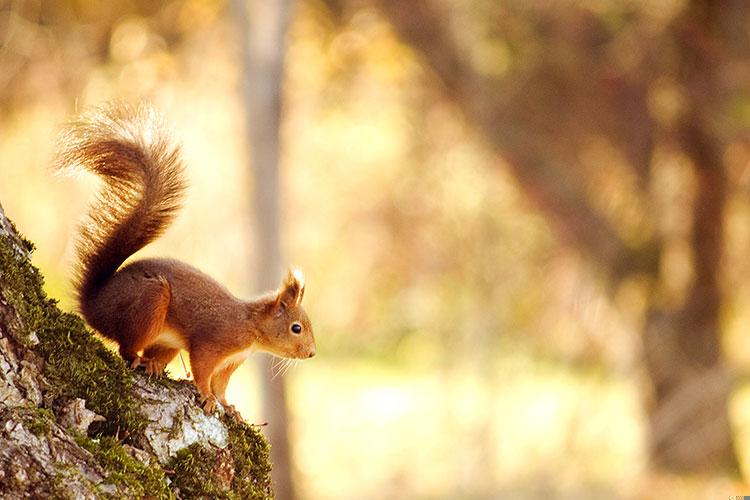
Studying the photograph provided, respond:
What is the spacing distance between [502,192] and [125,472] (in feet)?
18.7

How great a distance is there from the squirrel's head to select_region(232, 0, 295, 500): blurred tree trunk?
3413 millimetres

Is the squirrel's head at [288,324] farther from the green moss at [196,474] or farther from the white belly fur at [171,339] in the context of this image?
the green moss at [196,474]

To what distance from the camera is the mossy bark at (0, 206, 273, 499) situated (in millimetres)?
1328

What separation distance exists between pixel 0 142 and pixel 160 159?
4693 mm

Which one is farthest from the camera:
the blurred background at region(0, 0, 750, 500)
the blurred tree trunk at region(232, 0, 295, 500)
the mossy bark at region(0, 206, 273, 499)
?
the blurred background at region(0, 0, 750, 500)

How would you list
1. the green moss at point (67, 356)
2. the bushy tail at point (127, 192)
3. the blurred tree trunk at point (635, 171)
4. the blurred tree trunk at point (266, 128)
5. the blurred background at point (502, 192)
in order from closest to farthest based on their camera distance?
the green moss at point (67, 356) < the bushy tail at point (127, 192) < the blurred tree trunk at point (266, 128) < the blurred background at point (502, 192) < the blurred tree trunk at point (635, 171)

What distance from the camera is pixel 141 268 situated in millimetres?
1707

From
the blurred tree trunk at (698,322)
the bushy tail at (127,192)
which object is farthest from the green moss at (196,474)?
the blurred tree trunk at (698,322)

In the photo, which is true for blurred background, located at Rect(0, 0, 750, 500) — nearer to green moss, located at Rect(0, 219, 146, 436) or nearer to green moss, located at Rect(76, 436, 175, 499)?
green moss, located at Rect(0, 219, 146, 436)

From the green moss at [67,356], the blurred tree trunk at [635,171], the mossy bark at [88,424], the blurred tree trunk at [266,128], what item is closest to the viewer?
the mossy bark at [88,424]

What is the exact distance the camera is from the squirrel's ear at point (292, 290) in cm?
193

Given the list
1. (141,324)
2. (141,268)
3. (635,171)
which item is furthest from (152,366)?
(635,171)

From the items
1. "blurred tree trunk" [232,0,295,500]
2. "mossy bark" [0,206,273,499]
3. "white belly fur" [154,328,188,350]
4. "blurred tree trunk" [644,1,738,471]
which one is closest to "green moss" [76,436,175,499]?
"mossy bark" [0,206,273,499]

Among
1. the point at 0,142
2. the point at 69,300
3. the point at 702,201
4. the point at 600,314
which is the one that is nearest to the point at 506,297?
the point at 600,314
